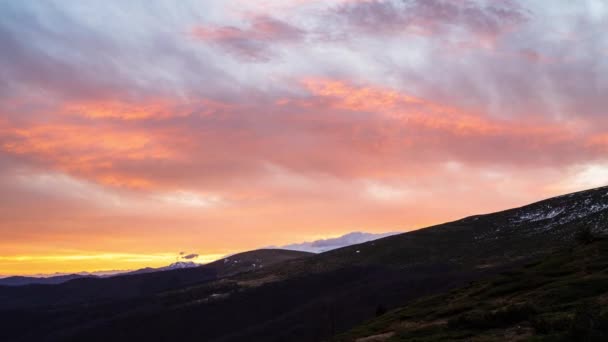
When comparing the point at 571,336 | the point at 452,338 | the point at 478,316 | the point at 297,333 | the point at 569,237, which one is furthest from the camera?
the point at 569,237

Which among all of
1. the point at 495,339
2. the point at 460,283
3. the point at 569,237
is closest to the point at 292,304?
the point at 460,283

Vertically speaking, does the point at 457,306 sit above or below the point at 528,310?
below

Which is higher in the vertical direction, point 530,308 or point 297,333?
point 530,308

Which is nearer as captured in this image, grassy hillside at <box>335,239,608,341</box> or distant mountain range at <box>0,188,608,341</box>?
grassy hillside at <box>335,239,608,341</box>

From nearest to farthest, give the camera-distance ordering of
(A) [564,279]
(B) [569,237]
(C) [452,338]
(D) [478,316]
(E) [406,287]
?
(C) [452,338]
(D) [478,316]
(A) [564,279]
(E) [406,287]
(B) [569,237]

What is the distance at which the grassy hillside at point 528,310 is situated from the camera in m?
32.7

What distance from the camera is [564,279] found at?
174ft

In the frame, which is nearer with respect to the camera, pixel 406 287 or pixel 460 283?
pixel 460 283

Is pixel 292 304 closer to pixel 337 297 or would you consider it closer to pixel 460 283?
pixel 337 297

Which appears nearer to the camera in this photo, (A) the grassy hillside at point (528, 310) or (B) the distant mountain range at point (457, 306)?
(A) the grassy hillside at point (528, 310)

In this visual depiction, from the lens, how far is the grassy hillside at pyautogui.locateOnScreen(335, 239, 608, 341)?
32.7 meters

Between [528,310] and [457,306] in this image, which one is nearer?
[528,310]

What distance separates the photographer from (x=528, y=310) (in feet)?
134

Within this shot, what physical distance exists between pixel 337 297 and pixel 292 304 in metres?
17.9
